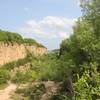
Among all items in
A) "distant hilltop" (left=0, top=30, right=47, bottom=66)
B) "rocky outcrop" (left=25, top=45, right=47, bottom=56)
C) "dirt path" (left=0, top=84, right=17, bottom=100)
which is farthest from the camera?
"rocky outcrop" (left=25, top=45, right=47, bottom=56)

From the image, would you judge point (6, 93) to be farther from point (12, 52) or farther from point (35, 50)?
point (35, 50)

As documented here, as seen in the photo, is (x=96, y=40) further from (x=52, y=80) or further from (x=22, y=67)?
(x=22, y=67)

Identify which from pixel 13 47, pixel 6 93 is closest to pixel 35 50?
pixel 13 47

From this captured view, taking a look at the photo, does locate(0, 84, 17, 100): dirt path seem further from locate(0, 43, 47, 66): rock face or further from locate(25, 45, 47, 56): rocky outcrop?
locate(25, 45, 47, 56): rocky outcrop

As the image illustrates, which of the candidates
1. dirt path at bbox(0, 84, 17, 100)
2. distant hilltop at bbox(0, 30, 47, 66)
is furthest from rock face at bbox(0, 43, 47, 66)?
dirt path at bbox(0, 84, 17, 100)

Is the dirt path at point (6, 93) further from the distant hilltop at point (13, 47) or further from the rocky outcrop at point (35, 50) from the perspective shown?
the rocky outcrop at point (35, 50)

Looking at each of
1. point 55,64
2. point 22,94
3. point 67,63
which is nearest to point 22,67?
point 22,94

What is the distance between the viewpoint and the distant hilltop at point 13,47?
37.5 meters

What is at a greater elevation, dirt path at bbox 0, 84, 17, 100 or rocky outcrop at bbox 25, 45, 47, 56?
rocky outcrop at bbox 25, 45, 47, 56

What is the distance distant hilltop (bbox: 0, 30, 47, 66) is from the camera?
37.5 meters

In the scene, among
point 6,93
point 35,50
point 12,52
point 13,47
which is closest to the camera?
point 6,93

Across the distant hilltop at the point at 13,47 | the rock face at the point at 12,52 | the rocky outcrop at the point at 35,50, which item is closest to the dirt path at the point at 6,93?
the rock face at the point at 12,52

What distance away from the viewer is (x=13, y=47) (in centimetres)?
4059

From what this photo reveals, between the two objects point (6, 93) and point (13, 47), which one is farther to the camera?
point (13, 47)
